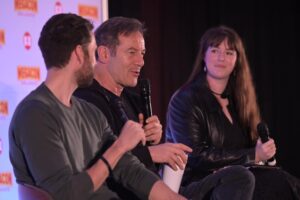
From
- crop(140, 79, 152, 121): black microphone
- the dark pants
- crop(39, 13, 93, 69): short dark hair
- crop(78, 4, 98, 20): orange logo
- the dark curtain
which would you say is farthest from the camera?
the dark curtain

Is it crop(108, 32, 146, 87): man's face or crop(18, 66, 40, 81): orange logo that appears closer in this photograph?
crop(108, 32, 146, 87): man's face

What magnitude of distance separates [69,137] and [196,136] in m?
1.25

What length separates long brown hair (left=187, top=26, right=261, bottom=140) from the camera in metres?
3.39

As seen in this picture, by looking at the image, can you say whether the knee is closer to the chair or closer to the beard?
the beard

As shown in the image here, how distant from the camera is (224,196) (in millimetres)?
2859

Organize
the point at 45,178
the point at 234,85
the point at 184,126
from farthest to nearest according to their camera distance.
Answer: the point at 234,85
the point at 184,126
the point at 45,178

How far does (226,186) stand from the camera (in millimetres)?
2857

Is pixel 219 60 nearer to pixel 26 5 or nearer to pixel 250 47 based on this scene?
pixel 26 5

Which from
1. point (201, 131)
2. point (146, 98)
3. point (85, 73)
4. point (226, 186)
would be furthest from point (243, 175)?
point (85, 73)

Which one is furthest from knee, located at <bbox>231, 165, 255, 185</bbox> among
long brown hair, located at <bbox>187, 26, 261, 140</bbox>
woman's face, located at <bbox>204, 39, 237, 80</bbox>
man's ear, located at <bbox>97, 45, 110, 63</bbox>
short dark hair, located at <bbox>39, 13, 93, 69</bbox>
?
short dark hair, located at <bbox>39, 13, 93, 69</bbox>

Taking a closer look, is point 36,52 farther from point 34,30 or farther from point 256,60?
point 256,60

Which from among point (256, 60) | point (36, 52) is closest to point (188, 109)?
point (36, 52)

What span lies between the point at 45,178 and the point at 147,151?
2.28 ft

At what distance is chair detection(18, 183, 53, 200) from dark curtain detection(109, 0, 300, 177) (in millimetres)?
2621
